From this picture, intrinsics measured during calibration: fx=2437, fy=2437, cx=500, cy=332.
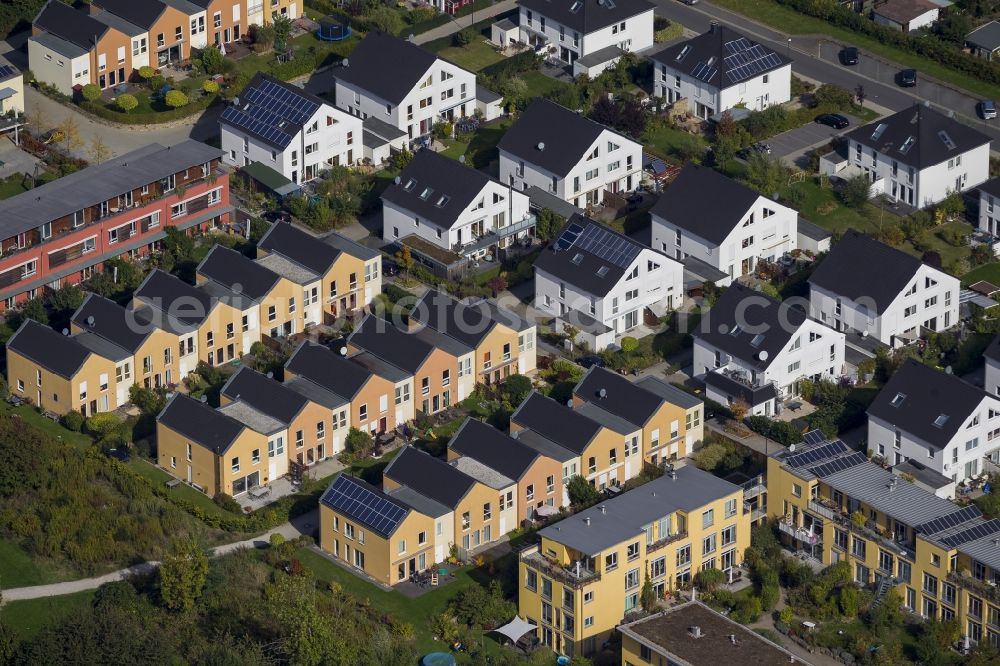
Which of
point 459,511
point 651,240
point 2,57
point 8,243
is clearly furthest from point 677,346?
point 2,57

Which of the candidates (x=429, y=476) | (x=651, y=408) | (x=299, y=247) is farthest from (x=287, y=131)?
(x=429, y=476)

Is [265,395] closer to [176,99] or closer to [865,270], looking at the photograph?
[865,270]

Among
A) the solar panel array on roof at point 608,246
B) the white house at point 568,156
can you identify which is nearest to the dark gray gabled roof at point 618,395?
the solar panel array on roof at point 608,246

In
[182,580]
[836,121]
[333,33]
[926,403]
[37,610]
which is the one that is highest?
[926,403]

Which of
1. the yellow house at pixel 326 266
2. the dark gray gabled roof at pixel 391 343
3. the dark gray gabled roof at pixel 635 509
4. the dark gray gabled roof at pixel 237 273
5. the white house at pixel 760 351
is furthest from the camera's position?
the yellow house at pixel 326 266

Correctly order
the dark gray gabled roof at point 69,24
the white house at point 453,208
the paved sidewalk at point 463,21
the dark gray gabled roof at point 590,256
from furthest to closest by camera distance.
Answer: the paved sidewalk at point 463,21
the dark gray gabled roof at point 69,24
the white house at point 453,208
the dark gray gabled roof at point 590,256

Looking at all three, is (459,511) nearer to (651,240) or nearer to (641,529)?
(641,529)

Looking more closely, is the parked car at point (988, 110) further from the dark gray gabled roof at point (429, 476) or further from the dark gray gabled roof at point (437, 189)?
the dark gray gabled roof at point (429, 476)
